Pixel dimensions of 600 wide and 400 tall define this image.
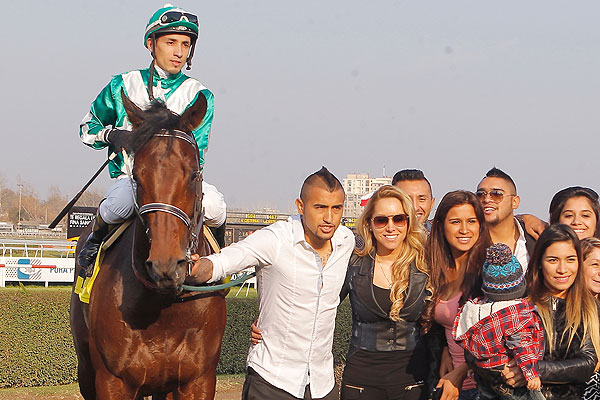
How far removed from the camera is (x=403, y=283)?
12.2 ft

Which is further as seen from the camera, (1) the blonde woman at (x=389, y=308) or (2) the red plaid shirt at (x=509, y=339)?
(1) the blonde woman at (x=389, y=308)

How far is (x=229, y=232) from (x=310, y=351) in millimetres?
23351

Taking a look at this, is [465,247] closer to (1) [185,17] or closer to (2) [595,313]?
(2) [595,313]

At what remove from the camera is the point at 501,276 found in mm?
3299

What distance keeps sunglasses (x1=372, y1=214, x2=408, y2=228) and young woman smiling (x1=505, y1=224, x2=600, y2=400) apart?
27.1 inches

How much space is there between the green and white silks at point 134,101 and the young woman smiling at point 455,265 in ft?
4.99

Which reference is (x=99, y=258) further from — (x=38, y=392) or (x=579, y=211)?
(x=38, y=392)

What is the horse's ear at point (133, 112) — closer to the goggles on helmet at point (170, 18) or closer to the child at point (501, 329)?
the goggles on helmet at point (170, 18)

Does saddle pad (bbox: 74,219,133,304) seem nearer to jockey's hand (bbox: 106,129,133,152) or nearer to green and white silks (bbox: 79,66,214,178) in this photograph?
green and white silks (bbox: 79,66,214,178)

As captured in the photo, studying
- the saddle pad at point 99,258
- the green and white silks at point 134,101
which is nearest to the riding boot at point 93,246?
the saddle pad at point 99,258

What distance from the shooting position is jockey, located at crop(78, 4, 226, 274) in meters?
4.21

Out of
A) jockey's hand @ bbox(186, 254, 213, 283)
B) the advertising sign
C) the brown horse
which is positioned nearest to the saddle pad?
the brown horse

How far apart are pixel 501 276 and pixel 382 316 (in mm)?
695

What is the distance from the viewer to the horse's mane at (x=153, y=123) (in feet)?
11.8
